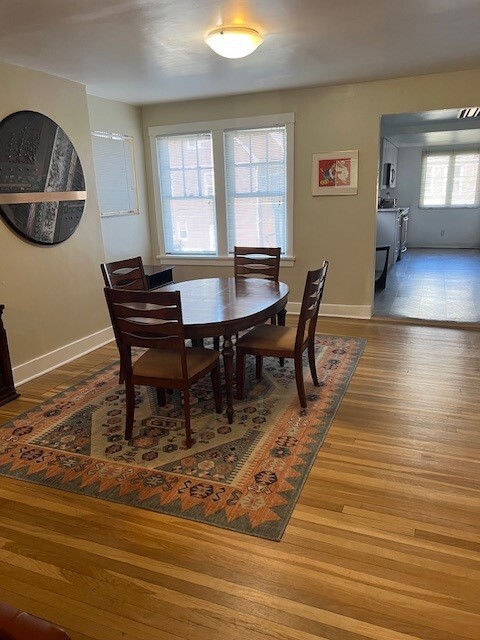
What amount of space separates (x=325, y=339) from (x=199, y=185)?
2.46 metres

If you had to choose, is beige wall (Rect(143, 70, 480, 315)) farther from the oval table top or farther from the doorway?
the oval table top

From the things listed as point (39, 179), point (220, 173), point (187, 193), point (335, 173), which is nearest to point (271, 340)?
point (39, 179)

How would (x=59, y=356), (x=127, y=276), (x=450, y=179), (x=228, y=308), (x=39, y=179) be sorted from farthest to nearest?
(x=450, y=179) < (x=59, y=356) < (x=39, y=179) < (x=127, y=276) < (x=228, y=308)

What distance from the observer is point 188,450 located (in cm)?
250

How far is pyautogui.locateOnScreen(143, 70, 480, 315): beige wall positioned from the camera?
427 cm

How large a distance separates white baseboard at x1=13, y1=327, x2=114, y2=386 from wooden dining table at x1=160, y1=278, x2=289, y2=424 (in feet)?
3.99

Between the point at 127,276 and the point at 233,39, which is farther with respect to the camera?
the point at 127,276

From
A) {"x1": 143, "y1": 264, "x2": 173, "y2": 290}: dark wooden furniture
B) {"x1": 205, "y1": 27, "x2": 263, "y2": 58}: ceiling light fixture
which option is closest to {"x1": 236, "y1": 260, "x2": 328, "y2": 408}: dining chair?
{"x1": 205, "y1": 27, "x2": 263, "y2": 58}: ceiling light fixture

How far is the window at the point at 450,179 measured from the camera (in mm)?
9734

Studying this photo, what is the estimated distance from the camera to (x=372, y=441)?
8.33 feet

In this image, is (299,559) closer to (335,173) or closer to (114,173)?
(335,173)

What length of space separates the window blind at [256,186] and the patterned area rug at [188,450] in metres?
2.31

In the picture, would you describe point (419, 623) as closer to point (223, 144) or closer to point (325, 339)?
point (325, 339)

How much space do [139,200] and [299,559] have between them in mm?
4574
